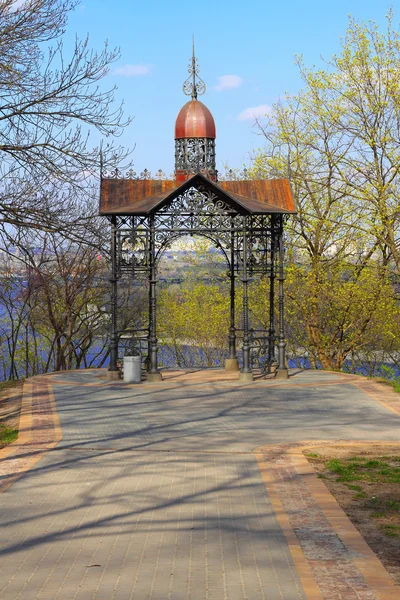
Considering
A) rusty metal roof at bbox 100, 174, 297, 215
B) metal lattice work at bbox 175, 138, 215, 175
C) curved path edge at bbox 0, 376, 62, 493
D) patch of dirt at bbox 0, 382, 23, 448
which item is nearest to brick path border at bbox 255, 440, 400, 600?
curved path edge at bbox 0, 376, 62, 493

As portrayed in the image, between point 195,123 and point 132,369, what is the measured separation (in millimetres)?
6817

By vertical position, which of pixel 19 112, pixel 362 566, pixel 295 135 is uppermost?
pixel 295 135

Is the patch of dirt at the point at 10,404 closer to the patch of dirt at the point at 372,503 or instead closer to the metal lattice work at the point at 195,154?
the patch of dirt at the point at 372,503

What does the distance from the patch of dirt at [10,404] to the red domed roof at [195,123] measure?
26.2ft

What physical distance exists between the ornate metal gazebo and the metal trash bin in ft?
1.22

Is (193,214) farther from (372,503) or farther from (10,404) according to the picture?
(372,503)

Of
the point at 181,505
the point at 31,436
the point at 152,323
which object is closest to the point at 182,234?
the point at 152,323

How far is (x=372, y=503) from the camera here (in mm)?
9344

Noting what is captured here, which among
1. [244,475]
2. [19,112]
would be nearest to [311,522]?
[244,475]

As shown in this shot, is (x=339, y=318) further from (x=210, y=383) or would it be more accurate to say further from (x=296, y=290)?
(x=210, y=383)

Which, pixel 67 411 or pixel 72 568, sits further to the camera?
pixel 67 411

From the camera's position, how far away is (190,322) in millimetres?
42000

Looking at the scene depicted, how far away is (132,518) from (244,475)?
8.02 feet

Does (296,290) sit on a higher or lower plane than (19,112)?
lower
